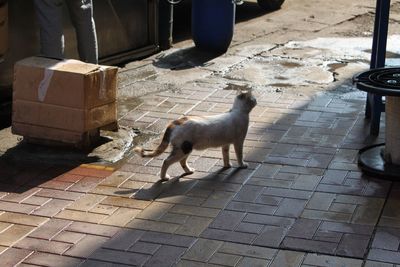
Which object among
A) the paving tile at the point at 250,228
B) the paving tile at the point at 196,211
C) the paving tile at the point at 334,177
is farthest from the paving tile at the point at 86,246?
the paving tile at the point at 334,177

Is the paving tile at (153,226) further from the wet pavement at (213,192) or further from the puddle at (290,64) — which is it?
the puddle at (290,64)

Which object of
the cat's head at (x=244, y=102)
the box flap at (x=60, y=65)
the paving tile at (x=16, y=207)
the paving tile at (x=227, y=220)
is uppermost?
the box flap at (x=60, y=65)

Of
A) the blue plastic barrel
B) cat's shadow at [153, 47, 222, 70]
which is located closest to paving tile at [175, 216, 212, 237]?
cat's shadow at [153, 47, 222, 70]

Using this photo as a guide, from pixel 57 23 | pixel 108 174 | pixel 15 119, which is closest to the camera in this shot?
pixel 108 174

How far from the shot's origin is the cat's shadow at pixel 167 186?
5855mm

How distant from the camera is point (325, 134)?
23.5 feet

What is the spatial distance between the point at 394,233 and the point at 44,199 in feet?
7.93

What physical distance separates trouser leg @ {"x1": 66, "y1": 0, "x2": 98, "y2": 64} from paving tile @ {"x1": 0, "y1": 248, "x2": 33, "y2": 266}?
331 cm

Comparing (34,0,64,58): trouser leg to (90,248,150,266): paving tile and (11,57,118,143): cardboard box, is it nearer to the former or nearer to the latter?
(11,57,118,143): cardboard box

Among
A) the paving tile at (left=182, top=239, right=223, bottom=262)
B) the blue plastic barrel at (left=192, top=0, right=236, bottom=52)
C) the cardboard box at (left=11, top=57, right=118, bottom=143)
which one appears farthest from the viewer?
the blue plastic barrel at (left=192, top=0, right=236, bottom=52)

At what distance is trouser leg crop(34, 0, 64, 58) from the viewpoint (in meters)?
7.66

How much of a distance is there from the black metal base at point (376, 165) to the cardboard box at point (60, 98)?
2.14m

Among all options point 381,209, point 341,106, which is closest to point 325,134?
point 341,106

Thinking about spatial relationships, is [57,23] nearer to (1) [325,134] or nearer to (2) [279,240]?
(1) [325,134]
